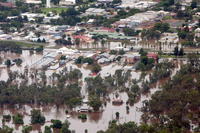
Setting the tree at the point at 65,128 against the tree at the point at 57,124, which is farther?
the tree at the point at 57,124

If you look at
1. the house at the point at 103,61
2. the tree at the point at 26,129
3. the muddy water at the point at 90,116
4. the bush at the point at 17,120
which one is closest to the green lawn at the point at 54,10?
the house at the point at 103,61

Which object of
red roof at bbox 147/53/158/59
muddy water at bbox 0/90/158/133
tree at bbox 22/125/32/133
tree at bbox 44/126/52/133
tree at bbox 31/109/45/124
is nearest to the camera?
tree at bbox 44/126/52/133

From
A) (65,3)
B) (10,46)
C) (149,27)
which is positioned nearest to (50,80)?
(10,46)

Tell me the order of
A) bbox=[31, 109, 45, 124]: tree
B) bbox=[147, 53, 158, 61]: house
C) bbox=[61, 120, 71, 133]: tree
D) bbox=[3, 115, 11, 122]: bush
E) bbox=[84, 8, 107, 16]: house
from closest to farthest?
bbox=[61, 120, 71, 133]: tree → bbox=[31, 109, 45, 124]: tree → bbox=[3, 115, 11, 122]: bush → bbox=[147, 53, 158, 61]: house → bbox=[84, 8, 107, 16]: house

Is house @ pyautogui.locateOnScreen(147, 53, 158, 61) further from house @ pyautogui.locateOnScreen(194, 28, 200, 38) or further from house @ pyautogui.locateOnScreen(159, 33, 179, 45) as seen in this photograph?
house @ pyautogui.locateOnScreen(194, 28, 200, 38)

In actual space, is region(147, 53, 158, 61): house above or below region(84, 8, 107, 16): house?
below

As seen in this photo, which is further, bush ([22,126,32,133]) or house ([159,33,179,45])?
house ([159,33,179,45])

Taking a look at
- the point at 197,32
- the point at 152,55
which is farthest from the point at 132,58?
the point at 197,32

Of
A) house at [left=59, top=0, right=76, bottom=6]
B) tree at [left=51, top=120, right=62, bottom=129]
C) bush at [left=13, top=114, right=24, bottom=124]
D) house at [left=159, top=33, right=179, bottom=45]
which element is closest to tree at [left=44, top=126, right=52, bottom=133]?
tree at [left=51, top=120, right=62, bottom=129]

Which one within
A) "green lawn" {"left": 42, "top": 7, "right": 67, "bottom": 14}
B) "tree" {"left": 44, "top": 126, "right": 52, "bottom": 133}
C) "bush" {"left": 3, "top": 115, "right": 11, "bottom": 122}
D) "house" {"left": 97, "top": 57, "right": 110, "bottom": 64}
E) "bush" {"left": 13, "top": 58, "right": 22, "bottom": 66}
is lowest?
"bush" {"left": 3, "top": 115, "right": 11, "bottom": 122}

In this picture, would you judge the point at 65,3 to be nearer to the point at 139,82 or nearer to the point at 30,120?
the point at 139,82

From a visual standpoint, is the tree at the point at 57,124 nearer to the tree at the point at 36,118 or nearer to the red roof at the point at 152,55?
the tree at the point at 36,118
